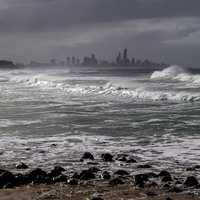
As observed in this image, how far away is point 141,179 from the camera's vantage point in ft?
31.7

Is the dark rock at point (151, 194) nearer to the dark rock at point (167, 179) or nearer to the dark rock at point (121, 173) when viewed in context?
the dark rock at point (167, 179)

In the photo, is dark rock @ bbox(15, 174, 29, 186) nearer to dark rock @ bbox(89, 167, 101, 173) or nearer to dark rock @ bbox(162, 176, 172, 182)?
dark rock @ bbox(89, 167, 101, 173)

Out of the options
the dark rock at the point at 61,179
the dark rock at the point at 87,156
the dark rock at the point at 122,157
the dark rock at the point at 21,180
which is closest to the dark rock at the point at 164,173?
the dark rock at the point at 122,157

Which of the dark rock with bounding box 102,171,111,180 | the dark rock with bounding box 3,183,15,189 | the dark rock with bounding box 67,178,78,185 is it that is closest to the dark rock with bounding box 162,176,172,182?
the dark rock with bounding box 102,171,111,180

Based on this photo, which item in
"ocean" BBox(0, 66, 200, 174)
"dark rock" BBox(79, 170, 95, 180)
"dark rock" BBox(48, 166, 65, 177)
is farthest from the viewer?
"ocean" BBox(0, 66, 200, 174)

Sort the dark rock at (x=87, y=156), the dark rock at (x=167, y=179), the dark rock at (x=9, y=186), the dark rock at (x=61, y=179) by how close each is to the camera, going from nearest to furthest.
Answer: the dark rock at (x=9, y=186), the dark rock at (x=167, y=179), the dark rock at (x=61, y=179), the dark rock at (x=87, y=156)

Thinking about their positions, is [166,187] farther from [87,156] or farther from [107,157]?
[87,156]

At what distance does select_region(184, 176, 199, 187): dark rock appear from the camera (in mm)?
9242

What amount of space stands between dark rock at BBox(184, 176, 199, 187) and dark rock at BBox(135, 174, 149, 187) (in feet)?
2.79

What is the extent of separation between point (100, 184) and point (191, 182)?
1822 millimetres

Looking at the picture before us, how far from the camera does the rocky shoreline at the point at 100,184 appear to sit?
28.8 feet

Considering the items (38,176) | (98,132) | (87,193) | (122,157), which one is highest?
(98,132)

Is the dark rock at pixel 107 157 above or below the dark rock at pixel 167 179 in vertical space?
above

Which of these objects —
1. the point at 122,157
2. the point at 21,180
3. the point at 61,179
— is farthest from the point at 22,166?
the point at 122,157
